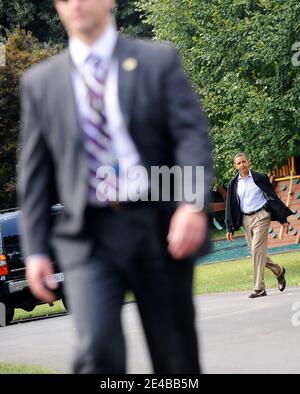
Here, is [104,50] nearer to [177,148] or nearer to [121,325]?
[177,148]

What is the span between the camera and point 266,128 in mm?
30875

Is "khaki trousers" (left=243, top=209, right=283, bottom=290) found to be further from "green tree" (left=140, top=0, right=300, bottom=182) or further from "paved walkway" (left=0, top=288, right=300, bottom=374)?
"green tree" (left=140, top=0, right=300, bottom=182)

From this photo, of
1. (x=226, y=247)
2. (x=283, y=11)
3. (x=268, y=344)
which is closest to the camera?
(x=268, y=344)

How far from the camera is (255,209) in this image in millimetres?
18266

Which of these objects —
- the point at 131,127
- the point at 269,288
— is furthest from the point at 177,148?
the point at 269,288

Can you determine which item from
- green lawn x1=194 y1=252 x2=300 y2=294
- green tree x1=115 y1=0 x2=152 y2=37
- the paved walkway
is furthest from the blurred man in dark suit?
green tree x1=115 y1=0 x2=152 y2=37

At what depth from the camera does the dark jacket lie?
18062 millimetres

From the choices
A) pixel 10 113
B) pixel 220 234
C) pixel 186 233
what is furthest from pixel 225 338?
pixel 220 234

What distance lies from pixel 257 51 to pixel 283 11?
1.35 metres

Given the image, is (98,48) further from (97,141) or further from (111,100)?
(97,141)

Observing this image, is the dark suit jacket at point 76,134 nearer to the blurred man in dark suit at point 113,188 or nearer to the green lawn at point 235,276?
the blurred man in dark suit at point 113,188

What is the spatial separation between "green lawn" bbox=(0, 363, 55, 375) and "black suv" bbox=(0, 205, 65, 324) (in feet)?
28.5

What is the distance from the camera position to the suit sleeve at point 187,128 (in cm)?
498

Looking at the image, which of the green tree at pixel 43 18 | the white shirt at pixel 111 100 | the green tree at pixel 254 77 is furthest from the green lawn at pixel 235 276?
the green tree at pixel 43 18
